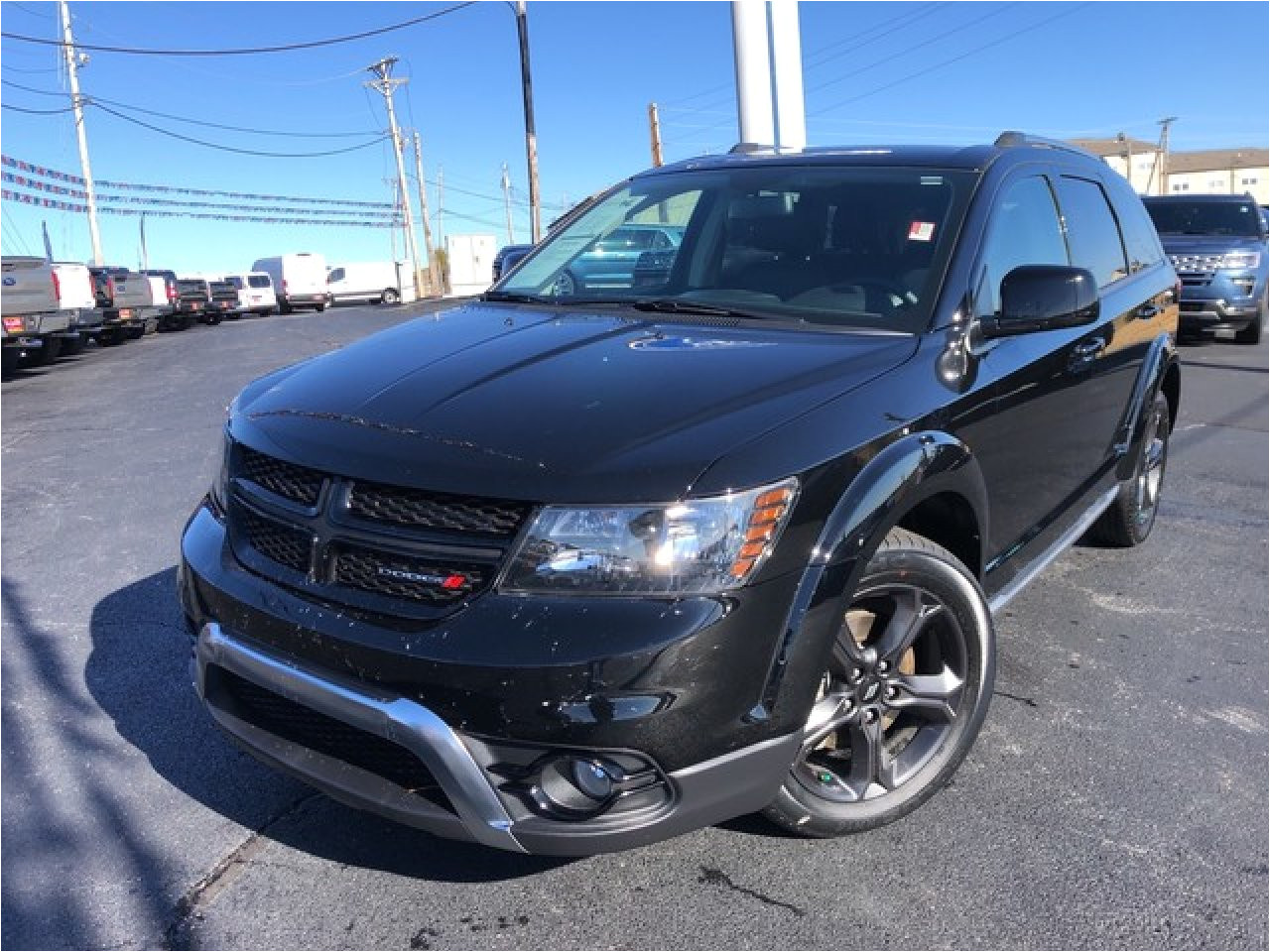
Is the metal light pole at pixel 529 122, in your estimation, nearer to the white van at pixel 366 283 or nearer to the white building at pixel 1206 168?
the white van at pixel 366 283

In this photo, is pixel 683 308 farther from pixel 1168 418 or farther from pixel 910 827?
pixel 1168 418

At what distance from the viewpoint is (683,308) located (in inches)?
127

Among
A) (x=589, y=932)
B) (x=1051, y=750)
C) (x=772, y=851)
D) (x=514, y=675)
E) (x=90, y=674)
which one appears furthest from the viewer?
(x=90, y=674)

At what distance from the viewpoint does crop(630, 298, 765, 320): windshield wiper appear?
Result: 10.2 ft

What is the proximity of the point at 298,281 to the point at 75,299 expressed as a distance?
27.1 m

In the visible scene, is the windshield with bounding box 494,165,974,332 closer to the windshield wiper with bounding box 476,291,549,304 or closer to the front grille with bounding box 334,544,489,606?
the windshield wiper with bounding box 476,291,549,304

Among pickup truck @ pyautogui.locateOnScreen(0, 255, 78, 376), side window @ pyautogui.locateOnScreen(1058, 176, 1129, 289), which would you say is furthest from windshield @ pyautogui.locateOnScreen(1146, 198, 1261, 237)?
pickup truck @ pyautogui.locateOnScreen(0, 255, 78, 376)

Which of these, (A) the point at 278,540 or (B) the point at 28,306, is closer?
A: (A) the point at 278,540

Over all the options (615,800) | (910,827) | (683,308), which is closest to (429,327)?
(683,308)

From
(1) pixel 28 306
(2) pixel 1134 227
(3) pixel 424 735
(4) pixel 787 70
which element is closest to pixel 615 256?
(3) pixel 424 735

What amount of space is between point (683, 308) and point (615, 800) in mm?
1655

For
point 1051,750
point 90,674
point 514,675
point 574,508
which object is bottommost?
point 1051,750

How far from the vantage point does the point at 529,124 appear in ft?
96.2

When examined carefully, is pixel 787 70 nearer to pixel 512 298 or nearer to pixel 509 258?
pixel 509 258
